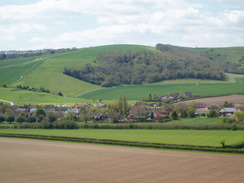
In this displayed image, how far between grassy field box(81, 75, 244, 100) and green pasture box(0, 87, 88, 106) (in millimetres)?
10530

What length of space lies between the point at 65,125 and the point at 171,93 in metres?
66.9

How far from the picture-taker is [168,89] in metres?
169

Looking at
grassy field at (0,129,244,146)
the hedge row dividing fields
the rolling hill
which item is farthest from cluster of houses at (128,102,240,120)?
the hedge row dividing fields

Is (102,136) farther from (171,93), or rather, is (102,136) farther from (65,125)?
(171,93)

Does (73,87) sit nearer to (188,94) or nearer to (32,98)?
(32,98)

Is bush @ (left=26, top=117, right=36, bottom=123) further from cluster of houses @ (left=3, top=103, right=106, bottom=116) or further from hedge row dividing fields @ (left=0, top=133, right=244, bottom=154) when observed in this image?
hedge row dividing fields @ (left=0, top=133, right=244, bottom=154)

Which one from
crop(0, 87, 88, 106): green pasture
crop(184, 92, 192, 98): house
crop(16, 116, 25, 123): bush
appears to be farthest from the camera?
crop(0, 87, 88, 106): green pasture

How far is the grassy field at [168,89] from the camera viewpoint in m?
154

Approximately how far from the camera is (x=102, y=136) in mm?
81250

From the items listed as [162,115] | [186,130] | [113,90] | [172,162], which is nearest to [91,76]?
[113,90]

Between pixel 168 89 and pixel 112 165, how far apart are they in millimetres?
120025

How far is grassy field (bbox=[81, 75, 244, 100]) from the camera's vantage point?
154m

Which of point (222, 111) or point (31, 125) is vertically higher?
point (222, 111)

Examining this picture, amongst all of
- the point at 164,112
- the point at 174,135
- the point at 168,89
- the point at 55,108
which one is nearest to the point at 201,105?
the point at 164,112
